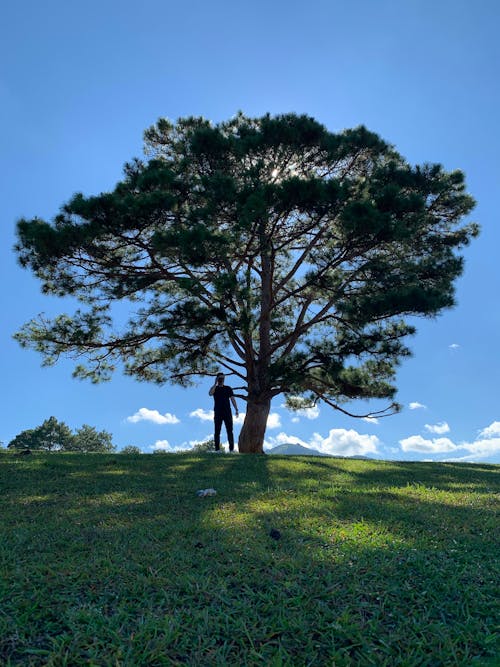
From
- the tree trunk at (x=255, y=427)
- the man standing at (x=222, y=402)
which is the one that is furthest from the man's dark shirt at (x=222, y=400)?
the tree trunk at (x=255, y=427)

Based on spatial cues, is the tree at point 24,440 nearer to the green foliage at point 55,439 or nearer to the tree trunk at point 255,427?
the green foliage at point 55,439

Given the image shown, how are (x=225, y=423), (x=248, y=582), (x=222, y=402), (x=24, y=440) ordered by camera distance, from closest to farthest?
1. (x=248, y=582)
2. (x=222, y=402)
3. (x=225, y=423)
4. (x=24, y=440)

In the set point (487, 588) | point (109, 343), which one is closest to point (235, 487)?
point (487, 588)

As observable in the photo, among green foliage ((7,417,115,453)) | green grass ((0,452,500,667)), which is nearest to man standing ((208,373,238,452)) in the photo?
green grass ((0,452,500,667))

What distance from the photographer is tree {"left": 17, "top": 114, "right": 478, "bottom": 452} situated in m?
11.7

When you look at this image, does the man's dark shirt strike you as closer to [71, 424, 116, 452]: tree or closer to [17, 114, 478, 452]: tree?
[17, 114, 478, 452]: tree

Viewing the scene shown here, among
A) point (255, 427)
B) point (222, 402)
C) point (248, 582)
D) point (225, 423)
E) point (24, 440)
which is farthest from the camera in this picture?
point (24, 440)

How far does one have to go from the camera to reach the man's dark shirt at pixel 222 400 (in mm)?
11383

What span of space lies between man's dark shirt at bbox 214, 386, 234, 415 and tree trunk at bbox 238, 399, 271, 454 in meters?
2.22

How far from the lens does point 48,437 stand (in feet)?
147

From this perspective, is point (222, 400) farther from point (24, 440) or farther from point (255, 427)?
point (24, 440)

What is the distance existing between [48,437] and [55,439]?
0.71 meters

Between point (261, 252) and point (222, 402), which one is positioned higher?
point (261, 252)

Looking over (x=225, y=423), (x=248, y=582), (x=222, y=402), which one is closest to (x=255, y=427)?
(x=225, y=423)
